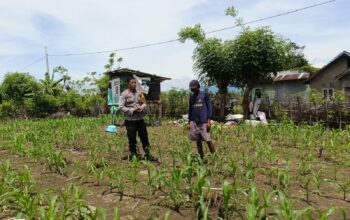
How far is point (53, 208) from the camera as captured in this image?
12.4ft

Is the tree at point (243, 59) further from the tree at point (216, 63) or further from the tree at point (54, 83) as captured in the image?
the tree at point (54, 83)

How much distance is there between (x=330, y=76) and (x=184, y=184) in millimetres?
20652

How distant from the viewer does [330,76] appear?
2347 centimetres

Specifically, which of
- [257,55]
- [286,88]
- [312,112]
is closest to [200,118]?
[312,112]

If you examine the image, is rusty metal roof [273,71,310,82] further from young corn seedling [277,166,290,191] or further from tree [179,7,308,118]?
young corn seedling [277,166,290,191]

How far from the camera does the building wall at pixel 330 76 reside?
22734 mm

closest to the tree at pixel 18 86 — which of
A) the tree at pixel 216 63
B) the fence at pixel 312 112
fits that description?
the tree at pixel 216 63

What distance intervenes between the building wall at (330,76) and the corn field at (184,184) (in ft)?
48.6

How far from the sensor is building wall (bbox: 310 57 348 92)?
74.6ft

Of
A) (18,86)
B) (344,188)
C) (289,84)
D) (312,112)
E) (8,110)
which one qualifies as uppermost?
(18,86)

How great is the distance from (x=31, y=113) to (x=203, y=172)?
24192 millimetres

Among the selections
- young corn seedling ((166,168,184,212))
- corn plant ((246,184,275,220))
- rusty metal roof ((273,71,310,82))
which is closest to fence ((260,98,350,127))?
young corn seedling ((166,168,184,212))

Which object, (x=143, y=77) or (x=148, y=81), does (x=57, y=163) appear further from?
(x=143, y=77)

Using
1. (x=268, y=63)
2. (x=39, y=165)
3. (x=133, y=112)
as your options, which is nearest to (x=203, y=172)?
(x=133, y=112)
